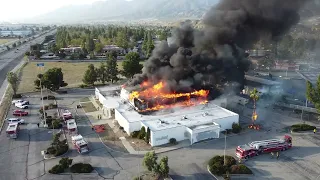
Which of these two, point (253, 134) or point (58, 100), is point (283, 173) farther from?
point (58, 100)

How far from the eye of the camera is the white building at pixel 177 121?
38816 mm

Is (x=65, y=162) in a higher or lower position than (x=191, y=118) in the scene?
lower

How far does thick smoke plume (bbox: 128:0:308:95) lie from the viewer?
5062cm

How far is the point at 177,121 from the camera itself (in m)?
41.9

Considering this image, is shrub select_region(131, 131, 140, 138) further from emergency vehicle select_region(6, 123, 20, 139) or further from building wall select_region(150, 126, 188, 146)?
emergency vehicle select_region(6, 123, 20, 139)

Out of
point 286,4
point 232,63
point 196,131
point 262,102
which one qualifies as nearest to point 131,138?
point 196,131

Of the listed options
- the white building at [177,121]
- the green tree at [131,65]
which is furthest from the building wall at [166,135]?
the green tree at [131,65]

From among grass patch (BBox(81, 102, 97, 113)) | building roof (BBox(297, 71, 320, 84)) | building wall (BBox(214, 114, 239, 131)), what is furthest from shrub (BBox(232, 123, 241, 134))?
building roof (BBox(297, 71, 320, 84))

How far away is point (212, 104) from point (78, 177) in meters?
25.2

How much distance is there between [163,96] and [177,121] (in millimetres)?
7191

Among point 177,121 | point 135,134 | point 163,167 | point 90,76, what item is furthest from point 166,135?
point 90,76

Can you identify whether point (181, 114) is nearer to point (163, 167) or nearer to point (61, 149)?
point (163, 167)

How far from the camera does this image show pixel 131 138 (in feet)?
133

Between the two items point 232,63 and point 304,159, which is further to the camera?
point 232,63
